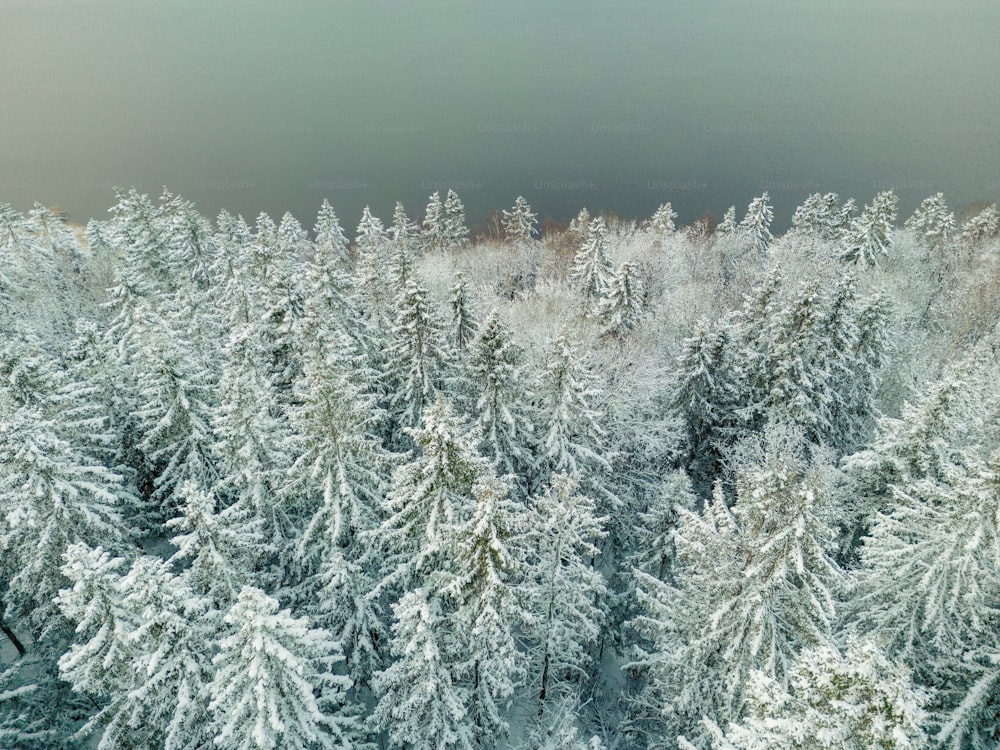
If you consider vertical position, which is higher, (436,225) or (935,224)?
(436,225)

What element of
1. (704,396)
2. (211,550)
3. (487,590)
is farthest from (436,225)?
(487,590)

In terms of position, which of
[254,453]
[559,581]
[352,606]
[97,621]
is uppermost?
[254,453]

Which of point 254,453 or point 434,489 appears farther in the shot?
point 254,453

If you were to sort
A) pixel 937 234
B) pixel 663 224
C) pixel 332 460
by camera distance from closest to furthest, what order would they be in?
1. pixel 332 460
2. pixel 937 234
3. pixel 663 224

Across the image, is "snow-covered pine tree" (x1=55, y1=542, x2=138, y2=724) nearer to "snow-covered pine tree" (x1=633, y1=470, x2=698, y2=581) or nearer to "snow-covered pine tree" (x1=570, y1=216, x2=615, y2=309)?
"snow-covered pine tree" (x1=633, y1=470, x2=698, y2=581)

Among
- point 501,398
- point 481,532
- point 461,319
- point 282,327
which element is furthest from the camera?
point 461,319

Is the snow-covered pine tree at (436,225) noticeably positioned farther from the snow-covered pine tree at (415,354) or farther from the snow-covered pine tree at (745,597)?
the snow-covered pine tree at (745,597)

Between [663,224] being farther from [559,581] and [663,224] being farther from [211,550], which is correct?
[211,550]
